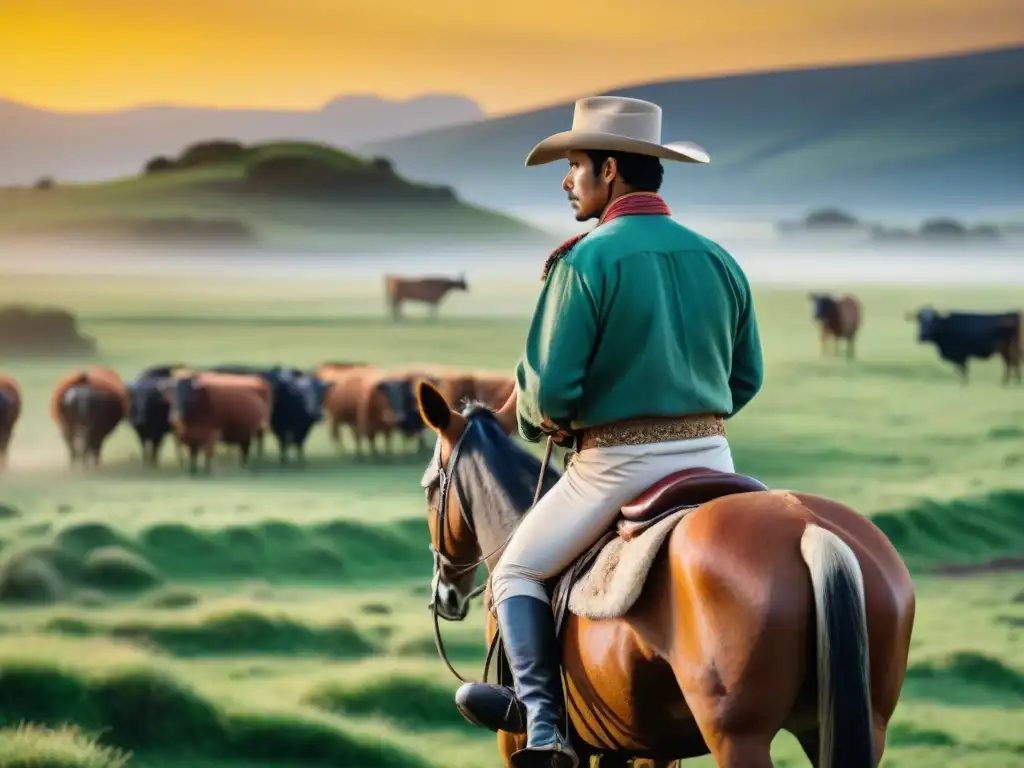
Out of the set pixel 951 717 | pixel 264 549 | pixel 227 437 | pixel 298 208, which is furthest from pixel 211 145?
pixel 951 717

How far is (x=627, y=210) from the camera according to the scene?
3.59 meters

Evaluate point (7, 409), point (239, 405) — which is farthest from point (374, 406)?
point (7, 409)

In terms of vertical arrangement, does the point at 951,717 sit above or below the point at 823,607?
below

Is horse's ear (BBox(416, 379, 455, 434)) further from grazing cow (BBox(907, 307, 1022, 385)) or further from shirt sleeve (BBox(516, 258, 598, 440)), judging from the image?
grazing cow (BBox(907, 307, 1022, 385))

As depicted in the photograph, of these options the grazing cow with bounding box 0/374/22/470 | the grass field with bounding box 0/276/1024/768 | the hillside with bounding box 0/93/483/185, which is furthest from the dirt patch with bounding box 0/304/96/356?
the grazing cow with bounding box 0/374/22/470

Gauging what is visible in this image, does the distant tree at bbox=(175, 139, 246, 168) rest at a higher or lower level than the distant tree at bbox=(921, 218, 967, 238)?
higher

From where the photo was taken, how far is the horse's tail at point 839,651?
2.89 metres

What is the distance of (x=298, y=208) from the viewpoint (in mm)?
25719

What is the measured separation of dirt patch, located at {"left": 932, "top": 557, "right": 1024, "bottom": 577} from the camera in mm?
12617

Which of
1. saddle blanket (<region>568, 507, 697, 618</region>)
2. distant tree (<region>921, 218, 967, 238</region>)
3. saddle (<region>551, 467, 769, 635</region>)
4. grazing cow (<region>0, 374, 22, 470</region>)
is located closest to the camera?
saddle blanket (<region>568, 507, 697, 618</region>)

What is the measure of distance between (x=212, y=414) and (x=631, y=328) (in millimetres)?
15595

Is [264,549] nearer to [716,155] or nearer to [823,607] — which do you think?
[823,607]

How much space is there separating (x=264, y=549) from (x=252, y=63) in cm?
1174

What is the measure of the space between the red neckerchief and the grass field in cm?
348
